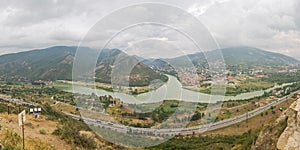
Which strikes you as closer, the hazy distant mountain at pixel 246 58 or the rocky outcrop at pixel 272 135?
the rocky outcrop at pixel 272 135

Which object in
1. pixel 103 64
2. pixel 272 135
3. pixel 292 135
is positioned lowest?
pixel 272 135

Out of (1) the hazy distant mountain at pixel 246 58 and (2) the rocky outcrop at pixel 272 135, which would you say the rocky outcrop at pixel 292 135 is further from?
(1) the hazy distant mountain at pixel 246 58

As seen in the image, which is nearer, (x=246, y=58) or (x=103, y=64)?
(x=103, y=64)

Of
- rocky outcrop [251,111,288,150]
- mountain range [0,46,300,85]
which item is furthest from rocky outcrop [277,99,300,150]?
mountain range [0,46,300,85]

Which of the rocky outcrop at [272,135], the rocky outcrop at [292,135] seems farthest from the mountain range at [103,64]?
the rocky outcrop at [272,135]

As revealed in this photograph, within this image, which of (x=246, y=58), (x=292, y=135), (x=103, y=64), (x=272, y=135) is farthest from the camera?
(x=246, y=58)

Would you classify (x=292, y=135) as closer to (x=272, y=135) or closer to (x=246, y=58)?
(x=272, y=135)

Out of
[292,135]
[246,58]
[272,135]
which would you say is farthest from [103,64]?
[246,58]

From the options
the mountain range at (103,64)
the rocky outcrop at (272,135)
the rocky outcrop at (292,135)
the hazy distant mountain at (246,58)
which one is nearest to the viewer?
the rocky outcrop at (292,135)
